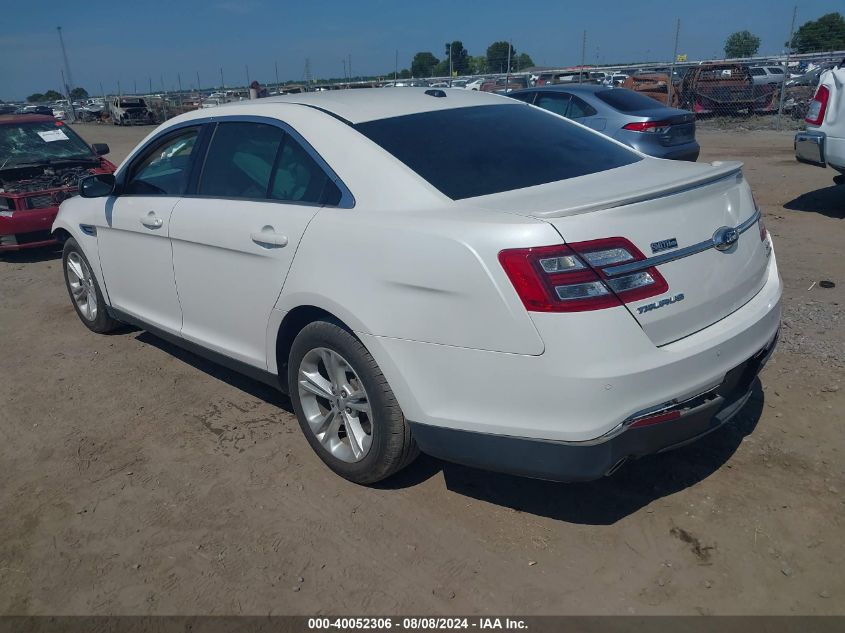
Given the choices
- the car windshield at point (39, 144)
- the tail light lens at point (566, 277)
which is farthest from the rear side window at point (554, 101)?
the tail light lens at point (566, 277)

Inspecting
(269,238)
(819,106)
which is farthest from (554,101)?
A: (269,238)

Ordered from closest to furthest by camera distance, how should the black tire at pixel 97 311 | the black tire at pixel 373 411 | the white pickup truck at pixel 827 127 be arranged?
the black tire at pixel 373 411 → the black tire at pixel 97 311 → the white pickup truck at pixel 827 127

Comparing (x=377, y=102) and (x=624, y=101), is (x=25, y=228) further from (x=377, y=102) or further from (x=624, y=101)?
(x=624, y=101)

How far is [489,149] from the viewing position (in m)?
3.27

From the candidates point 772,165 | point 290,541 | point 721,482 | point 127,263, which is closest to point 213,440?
point 290,541

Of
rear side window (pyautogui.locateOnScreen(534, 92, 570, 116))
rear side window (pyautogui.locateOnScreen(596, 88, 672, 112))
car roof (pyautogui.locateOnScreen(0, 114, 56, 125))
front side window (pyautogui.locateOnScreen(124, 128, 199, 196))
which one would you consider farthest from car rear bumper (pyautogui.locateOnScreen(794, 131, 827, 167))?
car roof (pyautogui.locateOnScreen(0, 114, 56, 125))

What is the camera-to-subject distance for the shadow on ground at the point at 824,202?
808 centimetres

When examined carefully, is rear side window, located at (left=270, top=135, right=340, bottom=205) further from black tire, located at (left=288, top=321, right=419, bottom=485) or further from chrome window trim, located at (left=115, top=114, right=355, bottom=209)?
black tire, located at (left=288, top=321, right=419, bottom=485)

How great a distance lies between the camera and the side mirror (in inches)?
182

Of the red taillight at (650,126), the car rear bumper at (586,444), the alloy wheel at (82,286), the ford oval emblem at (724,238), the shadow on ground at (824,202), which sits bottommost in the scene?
the shadow on ground at (824,202)

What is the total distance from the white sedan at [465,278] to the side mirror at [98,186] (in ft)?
2.46

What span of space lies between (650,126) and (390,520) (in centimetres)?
821

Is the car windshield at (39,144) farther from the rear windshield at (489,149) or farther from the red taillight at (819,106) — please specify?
the red taillight at (819,106)

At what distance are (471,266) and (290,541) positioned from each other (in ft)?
4.61
